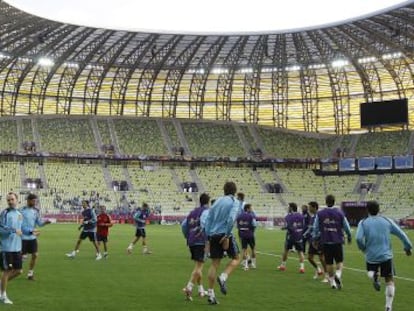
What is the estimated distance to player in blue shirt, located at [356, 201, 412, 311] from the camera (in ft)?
40.2

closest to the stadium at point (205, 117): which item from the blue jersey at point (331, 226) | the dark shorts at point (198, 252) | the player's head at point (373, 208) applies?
the blue jersey at point (331, 226)

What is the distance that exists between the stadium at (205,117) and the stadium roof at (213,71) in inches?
8.6

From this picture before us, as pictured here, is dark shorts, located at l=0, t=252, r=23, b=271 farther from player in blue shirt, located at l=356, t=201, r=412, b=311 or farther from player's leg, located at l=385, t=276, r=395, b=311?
player's leg, located at l=385, t=276, r=395, b=311

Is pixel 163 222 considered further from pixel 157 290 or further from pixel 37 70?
pixel 157 290

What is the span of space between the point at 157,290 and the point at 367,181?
66511mm

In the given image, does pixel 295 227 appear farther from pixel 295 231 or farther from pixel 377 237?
pixel 377 237

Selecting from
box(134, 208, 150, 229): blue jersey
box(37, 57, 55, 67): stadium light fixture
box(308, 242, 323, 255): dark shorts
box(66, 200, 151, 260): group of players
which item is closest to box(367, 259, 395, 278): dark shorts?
box(308, 242, 323, 255): dark shorts

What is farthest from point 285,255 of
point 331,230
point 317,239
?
point 331,230

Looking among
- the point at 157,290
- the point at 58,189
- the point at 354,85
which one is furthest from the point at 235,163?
the point at 157,290

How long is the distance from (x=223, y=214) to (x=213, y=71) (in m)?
64.0

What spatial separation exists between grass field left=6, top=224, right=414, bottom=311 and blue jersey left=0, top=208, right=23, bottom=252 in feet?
4.05

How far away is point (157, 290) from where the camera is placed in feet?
52.3

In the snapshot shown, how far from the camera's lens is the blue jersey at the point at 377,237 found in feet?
40.3

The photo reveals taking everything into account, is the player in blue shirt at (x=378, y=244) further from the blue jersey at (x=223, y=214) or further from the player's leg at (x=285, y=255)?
the player's leg at (x=285, y=255)
